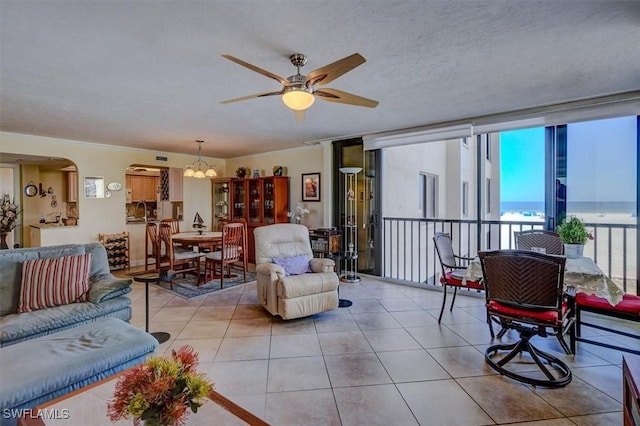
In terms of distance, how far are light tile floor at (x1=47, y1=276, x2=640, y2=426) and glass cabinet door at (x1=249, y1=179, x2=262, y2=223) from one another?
10.4 feet

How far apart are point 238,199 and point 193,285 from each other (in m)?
2.72

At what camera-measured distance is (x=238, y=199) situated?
23.6ft

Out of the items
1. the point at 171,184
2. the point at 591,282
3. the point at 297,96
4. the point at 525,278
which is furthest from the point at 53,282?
the point at 171,184

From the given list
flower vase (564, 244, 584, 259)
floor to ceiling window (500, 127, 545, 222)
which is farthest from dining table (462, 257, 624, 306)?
floor to ceiling window (500, 127, 545, 222)

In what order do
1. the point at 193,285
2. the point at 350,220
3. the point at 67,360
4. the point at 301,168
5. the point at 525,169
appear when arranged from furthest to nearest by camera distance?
the point at 301,168
the point at 350,220
the point at 193,285
the point at 525,169
the point at 67,360

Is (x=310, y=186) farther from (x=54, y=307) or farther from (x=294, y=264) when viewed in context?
(x=54, y=307)

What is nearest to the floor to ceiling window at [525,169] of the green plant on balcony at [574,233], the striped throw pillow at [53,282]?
the green plant on balcony at [574,233]

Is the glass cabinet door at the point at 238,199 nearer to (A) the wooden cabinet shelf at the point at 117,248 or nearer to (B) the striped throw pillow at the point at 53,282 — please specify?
(A) the wooden cabinet shelf at the point at 117,248

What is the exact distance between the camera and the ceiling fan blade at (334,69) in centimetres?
183

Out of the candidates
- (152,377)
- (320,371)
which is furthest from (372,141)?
(152,377)

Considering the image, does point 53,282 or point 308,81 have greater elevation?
point 308,81

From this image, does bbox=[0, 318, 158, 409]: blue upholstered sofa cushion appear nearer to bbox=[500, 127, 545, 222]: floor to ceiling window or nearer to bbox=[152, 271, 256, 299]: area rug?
bbox=[152, 271, 256, 299]: area rug

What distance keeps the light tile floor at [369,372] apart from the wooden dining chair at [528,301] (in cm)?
12

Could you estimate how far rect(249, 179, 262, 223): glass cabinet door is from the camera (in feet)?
22.2
